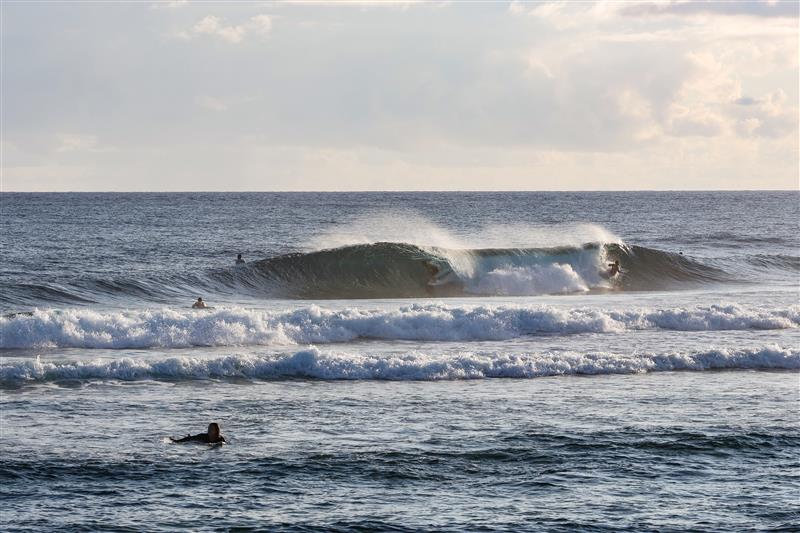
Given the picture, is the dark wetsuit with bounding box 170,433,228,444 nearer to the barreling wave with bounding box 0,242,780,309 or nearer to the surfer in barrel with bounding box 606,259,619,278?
the barreling wave with bounding box 0,242,780,309

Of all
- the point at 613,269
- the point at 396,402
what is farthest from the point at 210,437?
the point at 613,269

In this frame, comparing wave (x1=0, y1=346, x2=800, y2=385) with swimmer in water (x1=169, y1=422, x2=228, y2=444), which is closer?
swimmer in water (x1=169, y1=422, x2=228, y2=444)

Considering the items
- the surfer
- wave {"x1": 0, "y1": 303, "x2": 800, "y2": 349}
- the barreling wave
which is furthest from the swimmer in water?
the surfer

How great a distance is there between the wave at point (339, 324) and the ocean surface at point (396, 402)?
78mm

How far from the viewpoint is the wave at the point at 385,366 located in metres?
23.9

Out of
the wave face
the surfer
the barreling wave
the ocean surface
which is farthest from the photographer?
the surfer

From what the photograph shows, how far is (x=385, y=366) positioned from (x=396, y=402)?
3.64m

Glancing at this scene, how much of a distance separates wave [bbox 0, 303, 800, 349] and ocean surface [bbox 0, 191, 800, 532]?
78mm

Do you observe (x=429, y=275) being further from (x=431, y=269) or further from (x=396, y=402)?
(x=396, y=402)

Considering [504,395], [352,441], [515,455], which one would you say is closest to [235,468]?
[352,441]

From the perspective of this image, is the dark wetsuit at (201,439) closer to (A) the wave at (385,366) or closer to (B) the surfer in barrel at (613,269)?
(A) the wave at (385,366)

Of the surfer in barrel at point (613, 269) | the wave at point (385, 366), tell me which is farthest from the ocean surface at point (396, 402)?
the surfer in barrel at point (613, 269)

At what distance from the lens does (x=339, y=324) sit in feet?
101

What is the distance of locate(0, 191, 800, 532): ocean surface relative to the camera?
1473 centimetres
